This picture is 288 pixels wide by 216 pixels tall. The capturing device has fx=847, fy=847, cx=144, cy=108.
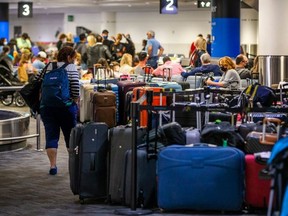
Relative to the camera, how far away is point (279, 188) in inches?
244

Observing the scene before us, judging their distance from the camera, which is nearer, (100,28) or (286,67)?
(286,67)

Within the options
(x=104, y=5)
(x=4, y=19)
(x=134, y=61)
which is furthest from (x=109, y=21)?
(x=134, y=61)

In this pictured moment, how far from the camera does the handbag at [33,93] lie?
10.5 metres

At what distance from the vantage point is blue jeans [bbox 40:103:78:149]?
10125 mm

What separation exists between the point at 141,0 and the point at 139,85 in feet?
60.9

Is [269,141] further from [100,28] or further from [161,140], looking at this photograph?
[100,28]

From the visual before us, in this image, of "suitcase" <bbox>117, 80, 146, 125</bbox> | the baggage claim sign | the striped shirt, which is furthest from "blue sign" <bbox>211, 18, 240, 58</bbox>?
the striped shirt

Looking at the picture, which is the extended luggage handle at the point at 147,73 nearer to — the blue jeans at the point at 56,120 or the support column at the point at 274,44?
the support column at the point at 274,44

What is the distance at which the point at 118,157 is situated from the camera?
8422 millimetres

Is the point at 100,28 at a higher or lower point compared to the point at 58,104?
higher

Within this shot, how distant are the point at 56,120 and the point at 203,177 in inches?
116

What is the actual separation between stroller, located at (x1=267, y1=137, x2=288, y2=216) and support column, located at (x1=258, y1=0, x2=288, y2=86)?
9966 mm

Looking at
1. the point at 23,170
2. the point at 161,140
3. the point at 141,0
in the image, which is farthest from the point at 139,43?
the point at 161,140

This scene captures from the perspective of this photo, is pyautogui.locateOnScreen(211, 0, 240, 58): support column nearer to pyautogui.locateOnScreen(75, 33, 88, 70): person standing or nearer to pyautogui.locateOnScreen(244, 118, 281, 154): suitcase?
pyautogui.locateOnScreen(75, 33, 88, 70): person standing
